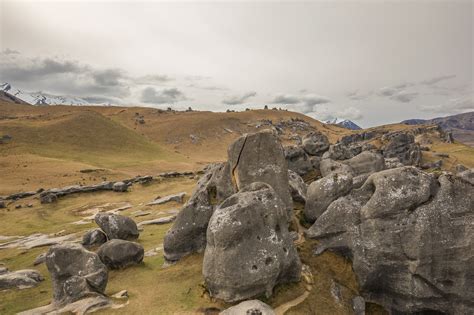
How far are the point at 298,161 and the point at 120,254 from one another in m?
27.4

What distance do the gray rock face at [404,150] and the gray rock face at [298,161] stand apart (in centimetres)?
5586

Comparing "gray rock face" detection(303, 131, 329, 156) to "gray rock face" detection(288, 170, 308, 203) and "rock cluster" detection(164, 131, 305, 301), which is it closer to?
"gray rock face" detection(288, 170, 308, 203)

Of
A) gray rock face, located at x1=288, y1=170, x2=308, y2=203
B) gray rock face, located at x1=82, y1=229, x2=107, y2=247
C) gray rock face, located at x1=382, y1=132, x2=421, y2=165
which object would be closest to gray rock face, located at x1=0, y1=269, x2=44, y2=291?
gray rock face, located at x1=82, y1=229, x2=107, y2=247

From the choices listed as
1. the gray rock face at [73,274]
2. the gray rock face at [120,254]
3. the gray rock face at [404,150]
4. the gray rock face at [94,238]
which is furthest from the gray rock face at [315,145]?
the gray rock face at [404,150]

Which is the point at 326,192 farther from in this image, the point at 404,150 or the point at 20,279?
the point at 404,150

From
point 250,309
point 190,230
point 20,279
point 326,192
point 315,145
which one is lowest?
point 20,279

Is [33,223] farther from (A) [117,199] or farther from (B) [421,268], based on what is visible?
(B) [421,268]

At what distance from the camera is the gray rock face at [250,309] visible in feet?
60.4

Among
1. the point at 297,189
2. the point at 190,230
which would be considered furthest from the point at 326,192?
the point at 190,230

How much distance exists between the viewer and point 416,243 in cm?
2086

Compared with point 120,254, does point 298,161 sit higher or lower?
higher

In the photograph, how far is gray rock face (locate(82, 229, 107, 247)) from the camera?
35.2 metres

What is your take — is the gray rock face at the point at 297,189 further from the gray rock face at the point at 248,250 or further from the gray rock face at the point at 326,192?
the gray rock face at the point at 248,250

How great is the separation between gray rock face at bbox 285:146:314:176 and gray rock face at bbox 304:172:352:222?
17623 mm
